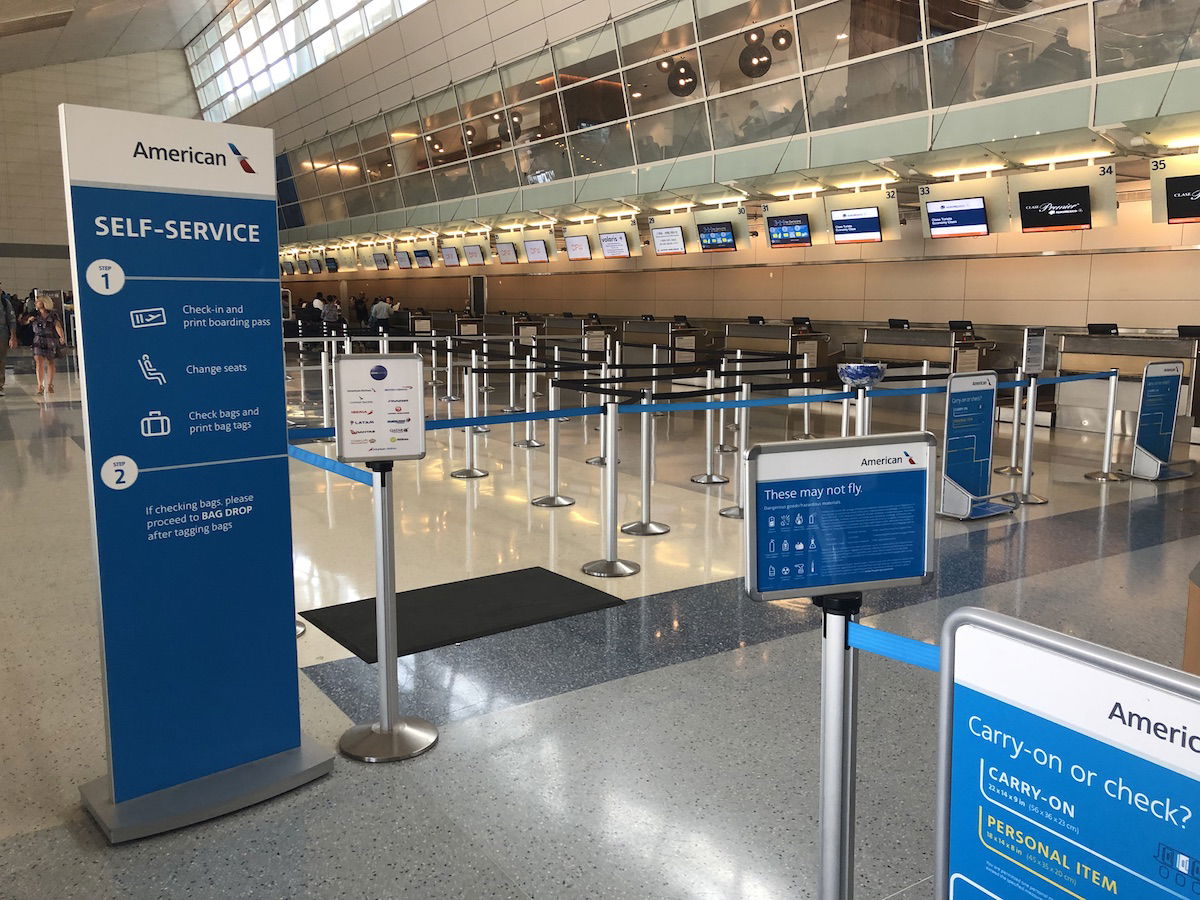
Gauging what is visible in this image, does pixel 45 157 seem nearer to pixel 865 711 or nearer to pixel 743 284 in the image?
pixel 743 284

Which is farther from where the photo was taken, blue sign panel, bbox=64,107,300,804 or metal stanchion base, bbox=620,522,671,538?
metal stanchion base, bbox=620,522,671,538

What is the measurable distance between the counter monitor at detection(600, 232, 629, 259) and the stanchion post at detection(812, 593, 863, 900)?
22020 millimetres

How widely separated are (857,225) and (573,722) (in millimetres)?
15618

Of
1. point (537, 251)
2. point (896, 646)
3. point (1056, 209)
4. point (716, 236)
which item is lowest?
point (896, 646)

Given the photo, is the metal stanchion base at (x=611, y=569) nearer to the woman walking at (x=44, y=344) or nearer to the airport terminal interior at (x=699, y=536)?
the airport terminal interior at (x=699, y=536)

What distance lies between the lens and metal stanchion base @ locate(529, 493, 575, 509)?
8.31 m

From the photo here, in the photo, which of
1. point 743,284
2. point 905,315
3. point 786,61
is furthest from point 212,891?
point 743,284

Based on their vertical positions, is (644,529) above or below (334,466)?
below

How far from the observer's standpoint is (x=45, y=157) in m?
39.2

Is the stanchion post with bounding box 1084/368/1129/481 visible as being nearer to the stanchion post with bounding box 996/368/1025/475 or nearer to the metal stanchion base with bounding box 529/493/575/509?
the stanchion post with bounding box 996/368/1025/475

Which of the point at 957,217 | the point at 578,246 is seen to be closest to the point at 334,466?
the point at 957,217

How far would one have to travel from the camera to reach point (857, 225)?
1775cm

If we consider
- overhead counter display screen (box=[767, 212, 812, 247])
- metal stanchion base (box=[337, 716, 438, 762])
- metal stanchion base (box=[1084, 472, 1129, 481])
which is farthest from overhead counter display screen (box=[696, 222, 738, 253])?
metal stanchion base (box=[337, 716, 438, 762])

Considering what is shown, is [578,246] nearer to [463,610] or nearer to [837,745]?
[463,610]
